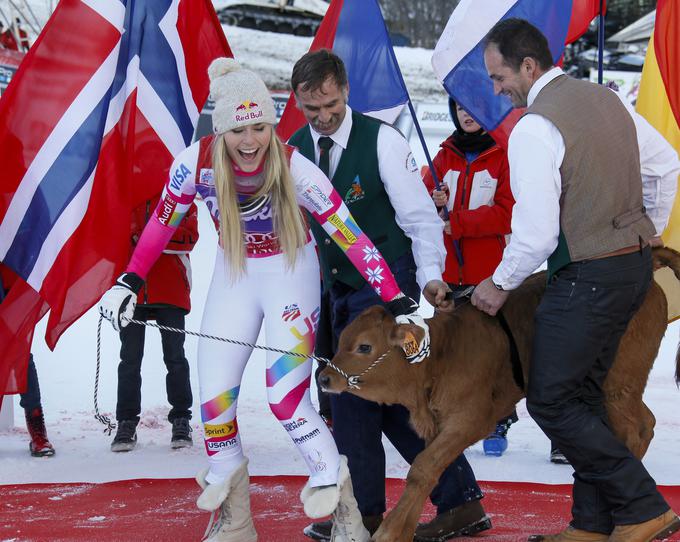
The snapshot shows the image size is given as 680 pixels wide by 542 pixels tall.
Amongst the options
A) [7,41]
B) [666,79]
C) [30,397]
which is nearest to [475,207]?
[666,79]

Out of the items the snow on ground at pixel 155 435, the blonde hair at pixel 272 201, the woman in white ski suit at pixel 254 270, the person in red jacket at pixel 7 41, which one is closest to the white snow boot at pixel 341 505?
the woman in white ski suit at pixel 254 270

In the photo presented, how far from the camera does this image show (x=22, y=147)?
181 inches

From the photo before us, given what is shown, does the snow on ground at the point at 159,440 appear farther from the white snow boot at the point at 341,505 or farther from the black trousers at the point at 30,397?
the white snow boot at the point at 341,505

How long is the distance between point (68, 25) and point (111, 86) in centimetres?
36

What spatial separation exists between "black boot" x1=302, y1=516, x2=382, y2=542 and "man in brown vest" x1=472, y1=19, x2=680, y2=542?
75 centimetres

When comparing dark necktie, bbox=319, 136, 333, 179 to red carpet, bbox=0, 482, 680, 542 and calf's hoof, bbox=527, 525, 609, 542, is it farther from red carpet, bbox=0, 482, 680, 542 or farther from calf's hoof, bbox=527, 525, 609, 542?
calf's hoof, bbox=527, 525, 609, 542

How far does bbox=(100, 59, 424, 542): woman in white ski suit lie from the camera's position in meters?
3.22

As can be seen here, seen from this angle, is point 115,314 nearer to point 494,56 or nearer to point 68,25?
point 494,56

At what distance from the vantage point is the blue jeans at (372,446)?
3.56m

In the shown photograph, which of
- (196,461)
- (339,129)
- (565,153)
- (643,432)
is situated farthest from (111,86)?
(643,432)

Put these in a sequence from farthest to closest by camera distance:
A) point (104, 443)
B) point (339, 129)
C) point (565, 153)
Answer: point (104, 443) < point (339, 129) < point (565, 153)

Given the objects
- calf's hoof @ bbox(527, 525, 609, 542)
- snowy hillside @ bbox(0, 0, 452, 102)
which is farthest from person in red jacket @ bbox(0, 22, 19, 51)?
calf's hoof @ bbox(527, 525, 609, 542)

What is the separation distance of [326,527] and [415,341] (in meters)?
0.86

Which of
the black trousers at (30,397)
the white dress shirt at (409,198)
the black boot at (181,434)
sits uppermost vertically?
the white dress shirt at (409,198)
